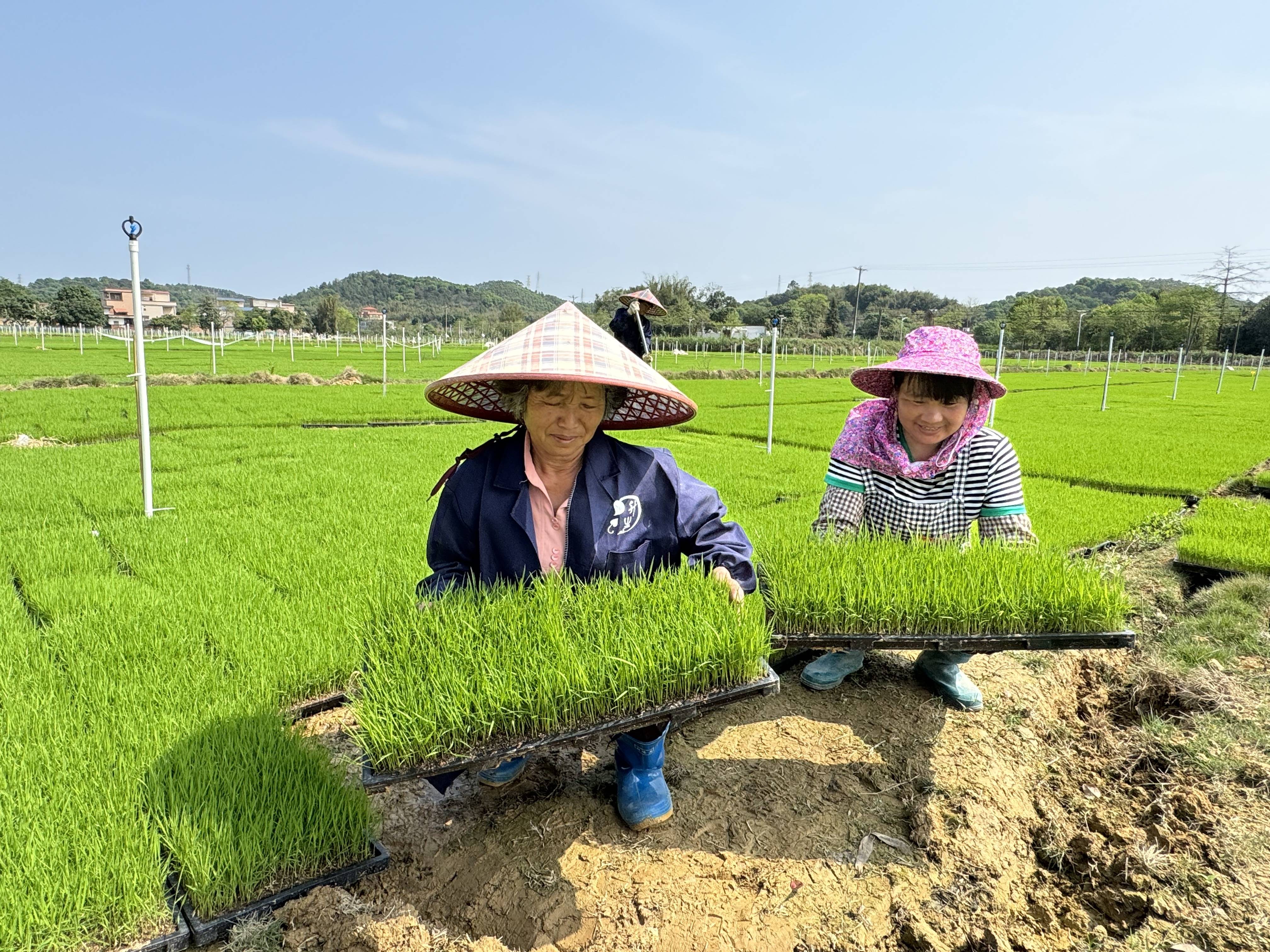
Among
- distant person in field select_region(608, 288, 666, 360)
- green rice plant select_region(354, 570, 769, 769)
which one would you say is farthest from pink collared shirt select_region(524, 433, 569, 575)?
distant person in field select_region(608, 288, 666, 360)

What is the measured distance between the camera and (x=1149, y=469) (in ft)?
26.8

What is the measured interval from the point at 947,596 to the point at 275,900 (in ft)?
6.51

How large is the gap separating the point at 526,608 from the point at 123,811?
1080 millimetres

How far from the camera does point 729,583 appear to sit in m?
2.03

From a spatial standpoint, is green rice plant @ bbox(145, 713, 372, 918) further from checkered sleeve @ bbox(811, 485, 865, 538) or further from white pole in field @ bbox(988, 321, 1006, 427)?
white pole in field @ bbox(988, 321, 1006, 427)

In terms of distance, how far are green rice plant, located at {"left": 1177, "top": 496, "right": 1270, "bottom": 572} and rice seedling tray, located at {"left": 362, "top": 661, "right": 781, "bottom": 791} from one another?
13.5ft

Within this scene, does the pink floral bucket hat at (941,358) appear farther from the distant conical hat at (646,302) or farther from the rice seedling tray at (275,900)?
the distant conical hat at (646,302)

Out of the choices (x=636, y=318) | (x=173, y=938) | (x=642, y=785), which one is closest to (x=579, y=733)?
(x=642, y=785)

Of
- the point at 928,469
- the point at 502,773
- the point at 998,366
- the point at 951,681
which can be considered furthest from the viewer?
the point at 998,366

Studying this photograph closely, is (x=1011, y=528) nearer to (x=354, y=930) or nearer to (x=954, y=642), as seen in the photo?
(x=954, y=642)

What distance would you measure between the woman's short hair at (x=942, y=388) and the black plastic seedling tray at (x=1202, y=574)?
304 cm

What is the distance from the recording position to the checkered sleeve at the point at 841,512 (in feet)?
9.11

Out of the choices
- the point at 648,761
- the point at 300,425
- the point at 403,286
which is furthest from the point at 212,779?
the point at 403,286

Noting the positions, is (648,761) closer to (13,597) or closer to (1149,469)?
(13,597)
